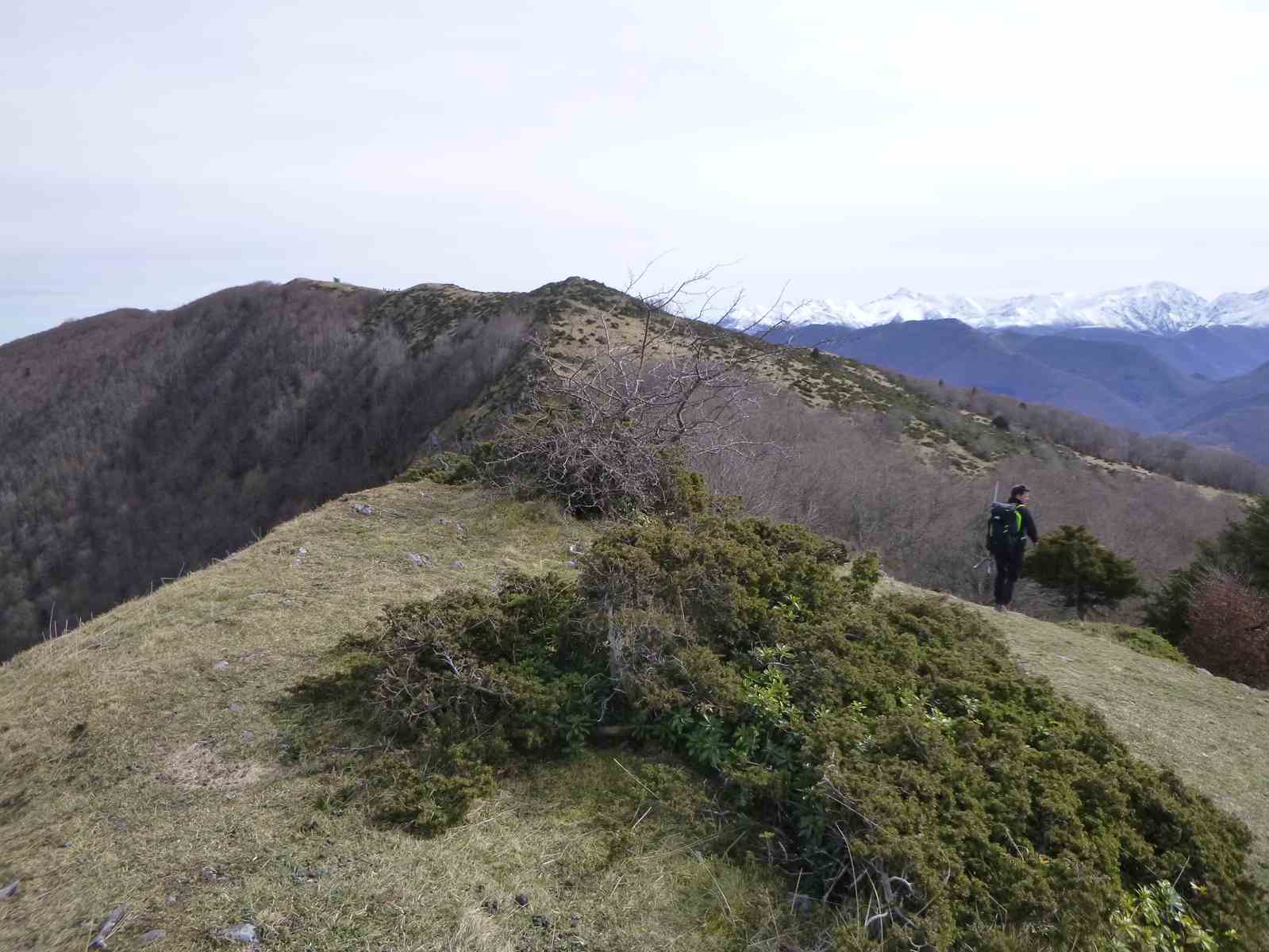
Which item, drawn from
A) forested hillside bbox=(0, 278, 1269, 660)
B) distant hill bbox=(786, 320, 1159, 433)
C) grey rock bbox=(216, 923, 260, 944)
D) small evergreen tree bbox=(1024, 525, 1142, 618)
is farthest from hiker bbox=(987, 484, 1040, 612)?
distant hill bbox=(786, 320, 1159, 433)

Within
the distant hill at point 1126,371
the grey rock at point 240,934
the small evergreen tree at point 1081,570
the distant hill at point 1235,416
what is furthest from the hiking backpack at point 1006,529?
the distant hill at point 1126,371

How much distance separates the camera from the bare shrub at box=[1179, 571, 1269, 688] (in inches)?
341

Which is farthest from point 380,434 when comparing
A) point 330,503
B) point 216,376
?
point 330,503

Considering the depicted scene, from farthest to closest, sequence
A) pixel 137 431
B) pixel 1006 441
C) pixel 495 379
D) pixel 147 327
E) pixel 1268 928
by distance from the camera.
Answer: pixel 147 327, pixel 137 431, pixel 1006 441, pixel 495 379, pixel 1268 928

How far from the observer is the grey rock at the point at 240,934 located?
2328 mm

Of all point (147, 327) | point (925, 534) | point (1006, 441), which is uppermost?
point (147, 327)

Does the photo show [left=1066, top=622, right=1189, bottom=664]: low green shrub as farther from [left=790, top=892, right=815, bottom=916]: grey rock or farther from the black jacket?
[left=790, top=892, right=815, bottom=916]: grey rock

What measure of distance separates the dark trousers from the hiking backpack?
0.06 metres

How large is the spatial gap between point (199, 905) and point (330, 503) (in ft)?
16.2

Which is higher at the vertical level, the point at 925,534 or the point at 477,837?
the point at 477,837

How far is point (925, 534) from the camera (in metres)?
23.0

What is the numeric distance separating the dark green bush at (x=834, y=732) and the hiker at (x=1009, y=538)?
155 inches

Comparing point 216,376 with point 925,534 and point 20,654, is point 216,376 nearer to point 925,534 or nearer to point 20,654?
point 925,534

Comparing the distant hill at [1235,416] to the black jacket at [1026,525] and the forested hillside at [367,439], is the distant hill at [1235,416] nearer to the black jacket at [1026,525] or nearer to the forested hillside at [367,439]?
the forested hillside at [367,439]
